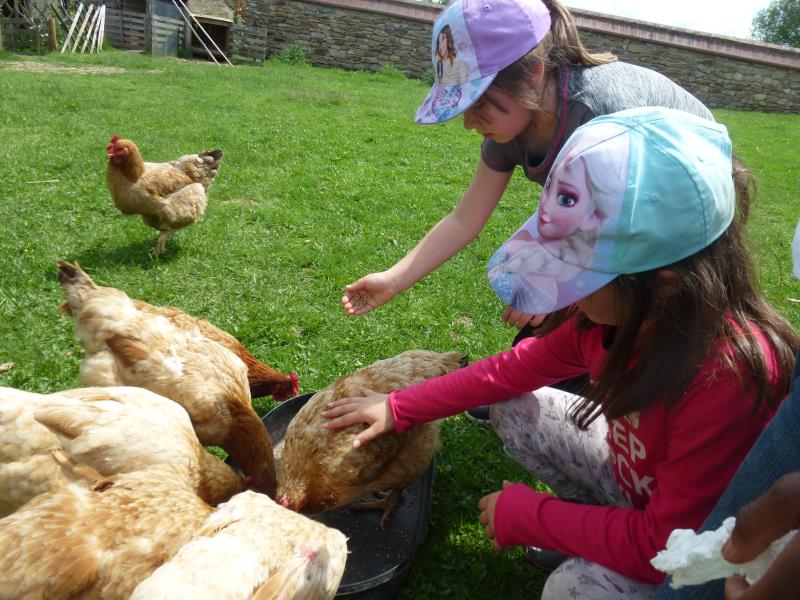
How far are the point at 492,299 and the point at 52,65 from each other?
11058 millimetres

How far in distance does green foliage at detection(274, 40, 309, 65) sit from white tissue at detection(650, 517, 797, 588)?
15.1 meters

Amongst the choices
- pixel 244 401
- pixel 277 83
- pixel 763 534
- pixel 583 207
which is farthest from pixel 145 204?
pixel 277 83

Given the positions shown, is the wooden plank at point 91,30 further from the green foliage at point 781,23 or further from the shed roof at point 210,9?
the green foliage at point 781,23

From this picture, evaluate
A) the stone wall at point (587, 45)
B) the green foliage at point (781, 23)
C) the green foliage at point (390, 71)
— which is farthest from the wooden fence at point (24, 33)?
the green foliage at point (781, 23)

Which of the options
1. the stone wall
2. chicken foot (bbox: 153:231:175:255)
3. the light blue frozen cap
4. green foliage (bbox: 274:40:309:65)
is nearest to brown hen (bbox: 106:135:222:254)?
chicken foot (bbox: 153:231:175:255)

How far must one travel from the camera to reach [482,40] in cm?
162

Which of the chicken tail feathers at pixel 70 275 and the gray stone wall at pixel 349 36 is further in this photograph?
the gray stone wall at pixel 349 36

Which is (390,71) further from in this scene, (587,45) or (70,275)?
(70,275)

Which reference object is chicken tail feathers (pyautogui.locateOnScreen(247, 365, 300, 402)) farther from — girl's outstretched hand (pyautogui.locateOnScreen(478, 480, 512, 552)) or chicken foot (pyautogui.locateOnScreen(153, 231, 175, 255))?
chicken foot (pyautogui.locateOnScreen(153, 231, 175, 255))

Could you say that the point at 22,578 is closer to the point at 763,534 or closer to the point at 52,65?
the point at 763,534

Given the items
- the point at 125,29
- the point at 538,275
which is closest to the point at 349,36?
the point at 125,29

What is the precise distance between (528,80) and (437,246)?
0.71 metres

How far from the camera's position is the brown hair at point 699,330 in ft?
3.87

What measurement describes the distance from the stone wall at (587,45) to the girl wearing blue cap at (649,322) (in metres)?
14.5
